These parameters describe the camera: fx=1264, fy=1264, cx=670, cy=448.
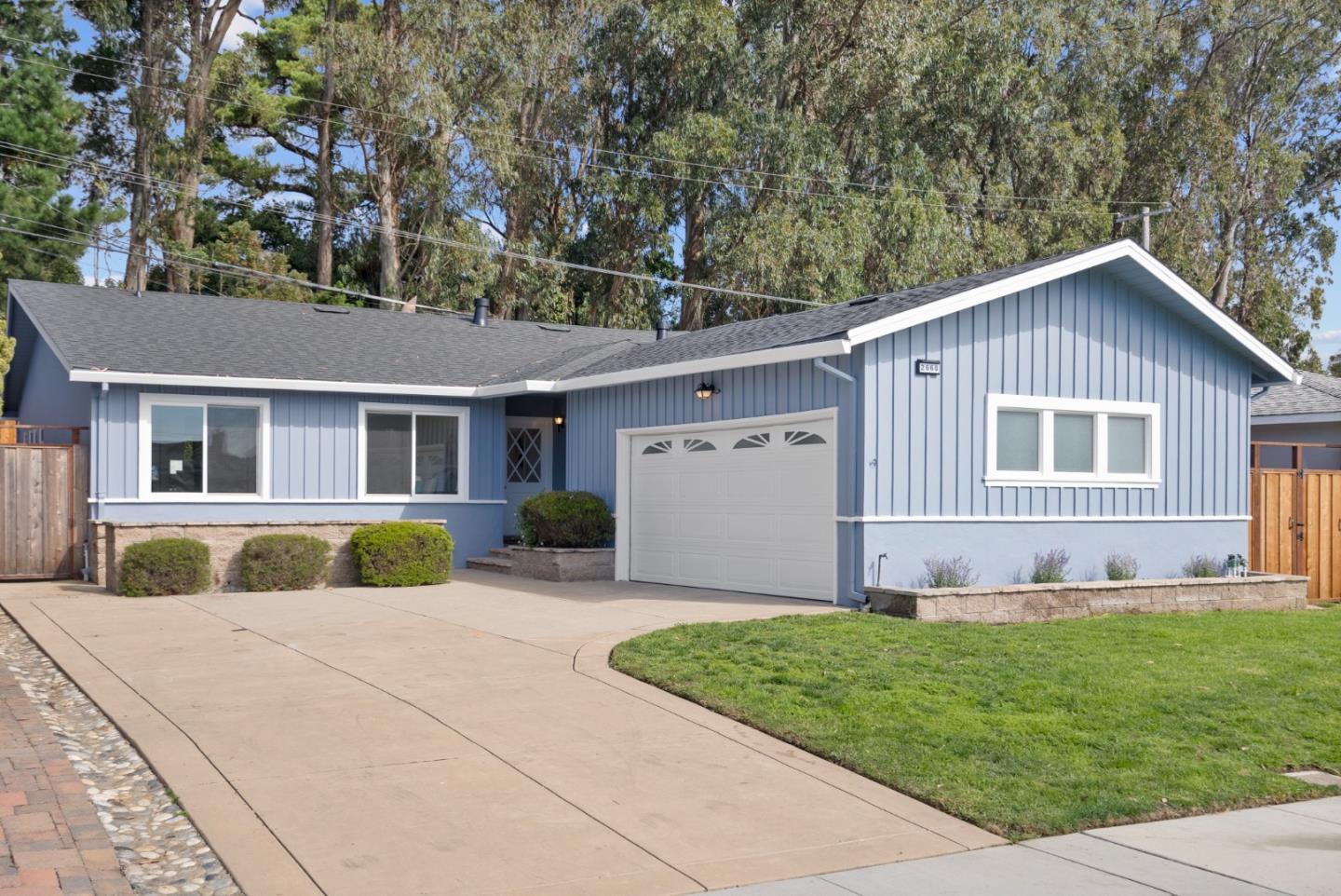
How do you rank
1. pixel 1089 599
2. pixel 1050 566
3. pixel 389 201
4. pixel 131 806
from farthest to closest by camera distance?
1. pixel 389 201
2. pixel 1050 566
3. pixel 1089 599
4. pixel 131 806

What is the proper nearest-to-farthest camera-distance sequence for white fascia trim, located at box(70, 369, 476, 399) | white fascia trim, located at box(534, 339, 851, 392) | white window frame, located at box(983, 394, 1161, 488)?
white fascia trim, located at box(534, 339, 851, 392) → white window frame, located at box(983, 394, 1161, 488) → white fascia trim, located at box(70, 369, 476, 399)

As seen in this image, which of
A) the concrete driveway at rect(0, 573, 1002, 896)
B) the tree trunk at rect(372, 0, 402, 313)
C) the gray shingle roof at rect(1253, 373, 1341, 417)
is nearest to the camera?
the concrete driveway at rect(0, 573, 1002, 896)

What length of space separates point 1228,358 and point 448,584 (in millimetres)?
10250

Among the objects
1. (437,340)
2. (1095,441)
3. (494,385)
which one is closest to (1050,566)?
(1095,441)

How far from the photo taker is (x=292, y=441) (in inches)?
687

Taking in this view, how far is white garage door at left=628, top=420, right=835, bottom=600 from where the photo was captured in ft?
45.3

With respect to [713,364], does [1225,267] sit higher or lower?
higher

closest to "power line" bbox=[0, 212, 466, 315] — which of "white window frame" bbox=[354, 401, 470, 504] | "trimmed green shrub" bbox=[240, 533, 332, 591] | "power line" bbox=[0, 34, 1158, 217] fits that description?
"power line" bbox=[0, 34, 1158, 217]

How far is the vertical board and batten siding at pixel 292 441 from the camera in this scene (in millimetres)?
16156

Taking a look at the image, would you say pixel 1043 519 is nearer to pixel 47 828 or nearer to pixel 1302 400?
pixel 1302 400

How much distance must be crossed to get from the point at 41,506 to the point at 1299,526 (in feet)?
53.6

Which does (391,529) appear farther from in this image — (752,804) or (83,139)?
(83,139)

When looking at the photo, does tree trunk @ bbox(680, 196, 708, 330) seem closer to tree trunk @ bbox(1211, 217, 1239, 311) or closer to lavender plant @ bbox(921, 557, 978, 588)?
tree trunk @ bbox(1211, 217, 1239, 311)

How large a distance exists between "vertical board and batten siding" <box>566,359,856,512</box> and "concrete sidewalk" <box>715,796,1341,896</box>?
7.47m
